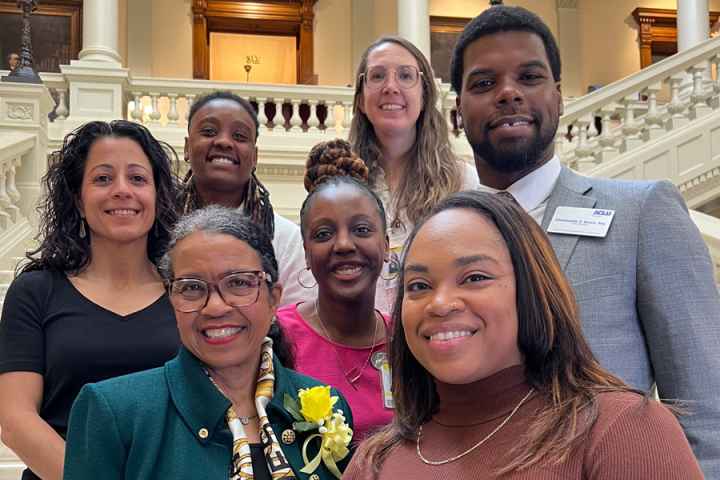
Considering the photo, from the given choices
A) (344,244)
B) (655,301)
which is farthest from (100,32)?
(655,301)

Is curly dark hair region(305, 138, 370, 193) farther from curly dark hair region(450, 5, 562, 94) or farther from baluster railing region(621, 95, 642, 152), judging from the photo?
baluster railing region(621, 95, 642, 152)

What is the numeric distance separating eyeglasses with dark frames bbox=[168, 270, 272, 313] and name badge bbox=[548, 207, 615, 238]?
2.26 ft

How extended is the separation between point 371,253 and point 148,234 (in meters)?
0.66

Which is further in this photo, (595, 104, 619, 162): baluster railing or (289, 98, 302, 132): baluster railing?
(289, 98, 302, 132): baluster railing

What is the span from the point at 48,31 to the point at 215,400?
14520 mm

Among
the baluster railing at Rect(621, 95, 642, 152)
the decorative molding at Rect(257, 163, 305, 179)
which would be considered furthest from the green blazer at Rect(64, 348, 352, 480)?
the baluster railing at Rect(621, 95, 642, 152)

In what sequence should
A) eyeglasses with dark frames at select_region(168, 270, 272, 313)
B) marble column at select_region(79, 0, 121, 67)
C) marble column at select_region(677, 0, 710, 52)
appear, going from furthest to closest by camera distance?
marble column at select_region(677, 0, 710, 52) < marble column at select_region(79, 0, 121, 67) < eyeglasses with dark frames at select_region(168, 270, 272, 313)

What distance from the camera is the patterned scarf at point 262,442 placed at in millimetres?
1902

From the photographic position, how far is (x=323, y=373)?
2.46 m

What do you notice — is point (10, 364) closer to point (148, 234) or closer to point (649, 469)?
point (148, 234)

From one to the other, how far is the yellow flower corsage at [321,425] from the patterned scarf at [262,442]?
57 mm

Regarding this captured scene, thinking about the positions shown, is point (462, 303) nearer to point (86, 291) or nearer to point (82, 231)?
point (86, 291)

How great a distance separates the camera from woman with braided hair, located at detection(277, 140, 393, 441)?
2.46 metres

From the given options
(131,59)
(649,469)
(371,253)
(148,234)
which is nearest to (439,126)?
(371,253)
